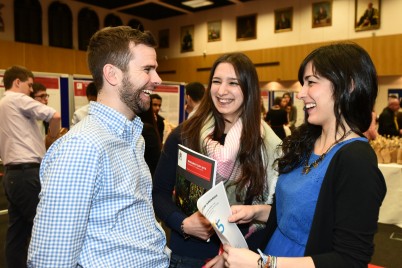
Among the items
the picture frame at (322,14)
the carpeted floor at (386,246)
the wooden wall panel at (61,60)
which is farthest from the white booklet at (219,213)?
the wooden wall panel at (61,60)

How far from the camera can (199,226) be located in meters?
1.34

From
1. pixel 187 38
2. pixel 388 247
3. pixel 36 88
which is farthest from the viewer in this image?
pixel 187 38

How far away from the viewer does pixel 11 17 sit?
1094cm

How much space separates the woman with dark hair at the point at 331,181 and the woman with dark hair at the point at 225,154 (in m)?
0.24

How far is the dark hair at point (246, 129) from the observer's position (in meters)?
1.47

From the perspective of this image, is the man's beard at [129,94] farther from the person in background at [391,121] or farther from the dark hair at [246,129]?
the person in background at [391,121]

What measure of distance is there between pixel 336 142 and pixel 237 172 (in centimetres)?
53

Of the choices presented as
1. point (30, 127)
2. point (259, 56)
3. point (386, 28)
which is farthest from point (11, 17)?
point (386, 28)

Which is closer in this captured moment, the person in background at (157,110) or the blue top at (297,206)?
the blue top at (297,206)

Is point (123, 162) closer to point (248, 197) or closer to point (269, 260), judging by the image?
point (269, 260)

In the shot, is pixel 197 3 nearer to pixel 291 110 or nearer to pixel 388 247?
pixel 291 110

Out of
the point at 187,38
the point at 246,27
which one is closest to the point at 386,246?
the point at 246,27

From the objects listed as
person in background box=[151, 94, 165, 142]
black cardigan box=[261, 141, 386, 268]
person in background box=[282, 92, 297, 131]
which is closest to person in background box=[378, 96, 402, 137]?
person in background box=[282, 92, 297, 131]

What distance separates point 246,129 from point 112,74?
0.67 metres
